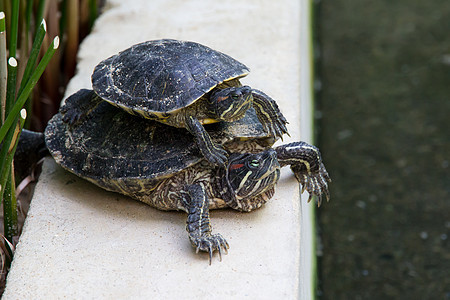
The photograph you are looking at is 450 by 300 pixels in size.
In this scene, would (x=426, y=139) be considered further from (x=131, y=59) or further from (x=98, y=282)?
(x=98, y=282)

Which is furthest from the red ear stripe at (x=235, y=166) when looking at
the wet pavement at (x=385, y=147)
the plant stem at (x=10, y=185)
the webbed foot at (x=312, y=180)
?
the wet pavement at (x=385, y=147)

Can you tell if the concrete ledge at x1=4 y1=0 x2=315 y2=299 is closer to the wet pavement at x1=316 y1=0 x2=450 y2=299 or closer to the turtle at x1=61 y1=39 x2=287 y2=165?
the turtle at x1=61 y1=39 x2=287 y2=165

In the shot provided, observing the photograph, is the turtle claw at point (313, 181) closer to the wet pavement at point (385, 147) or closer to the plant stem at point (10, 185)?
the wet pavement at point (385, 147)

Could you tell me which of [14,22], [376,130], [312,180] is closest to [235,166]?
[312,180]

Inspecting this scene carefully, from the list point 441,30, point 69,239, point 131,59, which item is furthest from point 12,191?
point 441,30

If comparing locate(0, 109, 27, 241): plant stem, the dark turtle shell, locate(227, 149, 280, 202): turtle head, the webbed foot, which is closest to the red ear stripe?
locate(227, 149, 280, 202): turtle head

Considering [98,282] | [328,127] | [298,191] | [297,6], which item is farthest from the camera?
[328,127]
